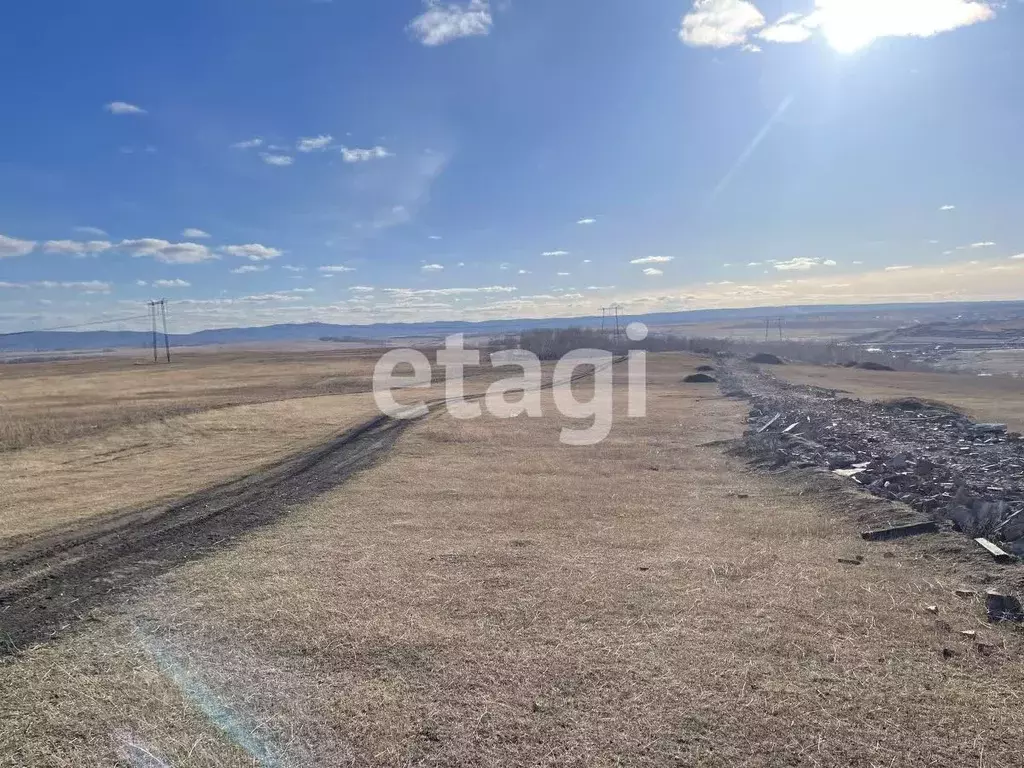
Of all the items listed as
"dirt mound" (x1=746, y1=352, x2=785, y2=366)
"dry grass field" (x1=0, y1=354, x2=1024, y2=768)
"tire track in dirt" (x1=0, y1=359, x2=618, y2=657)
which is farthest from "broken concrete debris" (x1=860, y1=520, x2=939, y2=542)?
"dirt mound" (x1=746, y1=352, x2=785, y2=366)

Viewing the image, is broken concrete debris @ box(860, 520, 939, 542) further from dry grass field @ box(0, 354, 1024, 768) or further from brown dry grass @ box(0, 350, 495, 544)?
brown dry grass @ box(0, 350, 495, 544)

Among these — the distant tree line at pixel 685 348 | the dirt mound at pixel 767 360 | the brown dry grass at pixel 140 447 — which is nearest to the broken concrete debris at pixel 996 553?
the brown dry grass at pixel 140 447

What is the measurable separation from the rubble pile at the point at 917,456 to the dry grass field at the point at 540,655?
76 centimetres

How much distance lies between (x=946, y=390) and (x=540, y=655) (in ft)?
146

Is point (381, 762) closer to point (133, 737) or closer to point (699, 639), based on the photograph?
point (133, 737)

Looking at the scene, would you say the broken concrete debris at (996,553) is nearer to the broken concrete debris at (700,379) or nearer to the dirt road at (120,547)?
the dirt road at (120,547)

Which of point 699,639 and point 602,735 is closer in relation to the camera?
point 602,735

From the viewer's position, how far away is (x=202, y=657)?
5.42 m

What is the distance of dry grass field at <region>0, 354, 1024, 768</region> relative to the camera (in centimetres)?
425

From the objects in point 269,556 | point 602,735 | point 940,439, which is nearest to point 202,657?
point 269,556

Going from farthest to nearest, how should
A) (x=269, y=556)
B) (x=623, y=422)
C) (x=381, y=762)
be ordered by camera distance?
(x=623, y=422) → (x=269, y=556) → (x=381, y=762)

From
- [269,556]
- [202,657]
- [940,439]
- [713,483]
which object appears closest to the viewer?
[202,657]

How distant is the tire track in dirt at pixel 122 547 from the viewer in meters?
6.43

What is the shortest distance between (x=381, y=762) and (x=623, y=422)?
1721 cm
